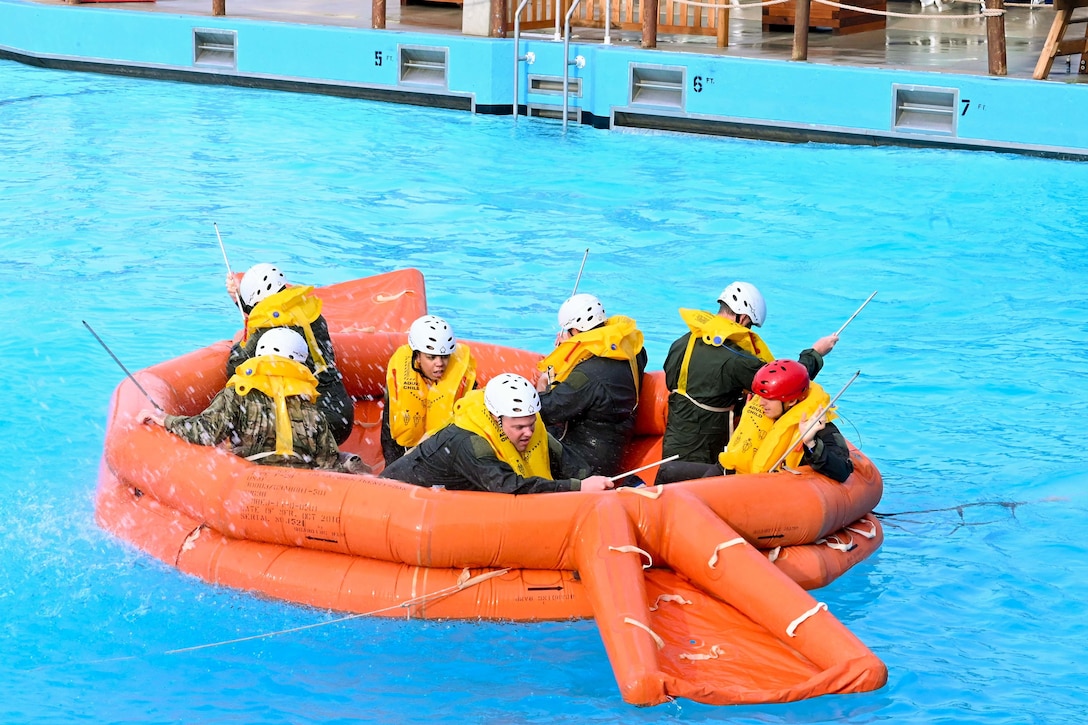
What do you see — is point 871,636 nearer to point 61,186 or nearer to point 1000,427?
point 1000,427

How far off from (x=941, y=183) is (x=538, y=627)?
890cm

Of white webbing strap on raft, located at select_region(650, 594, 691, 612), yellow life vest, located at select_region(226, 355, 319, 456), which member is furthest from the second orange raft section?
yellow life vest, located at select_region(226, 355, 319, 456)

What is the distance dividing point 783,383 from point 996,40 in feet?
29.2

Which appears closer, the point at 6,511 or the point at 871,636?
the point at 871,636

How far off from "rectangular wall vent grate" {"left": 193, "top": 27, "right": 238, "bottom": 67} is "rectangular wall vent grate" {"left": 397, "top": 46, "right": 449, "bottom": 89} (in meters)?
2.40

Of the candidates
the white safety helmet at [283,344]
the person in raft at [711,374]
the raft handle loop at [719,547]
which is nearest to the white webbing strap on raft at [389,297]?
the white safety helmet at [283,344]

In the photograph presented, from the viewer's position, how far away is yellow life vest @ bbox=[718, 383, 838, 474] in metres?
6.17

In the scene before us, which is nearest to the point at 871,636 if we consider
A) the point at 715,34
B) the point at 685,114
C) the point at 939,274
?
the point at 939,274

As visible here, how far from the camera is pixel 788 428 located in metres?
6.18

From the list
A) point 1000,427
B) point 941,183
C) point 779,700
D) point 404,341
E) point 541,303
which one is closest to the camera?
point 779,700

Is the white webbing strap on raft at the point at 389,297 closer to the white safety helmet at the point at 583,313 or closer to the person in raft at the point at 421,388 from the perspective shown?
the person in raft at the point at 421,388

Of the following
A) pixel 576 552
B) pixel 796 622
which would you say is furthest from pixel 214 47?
pixel 796 622

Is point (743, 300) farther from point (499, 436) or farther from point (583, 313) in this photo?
point (499, 436)

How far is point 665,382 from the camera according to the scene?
7094 mm
